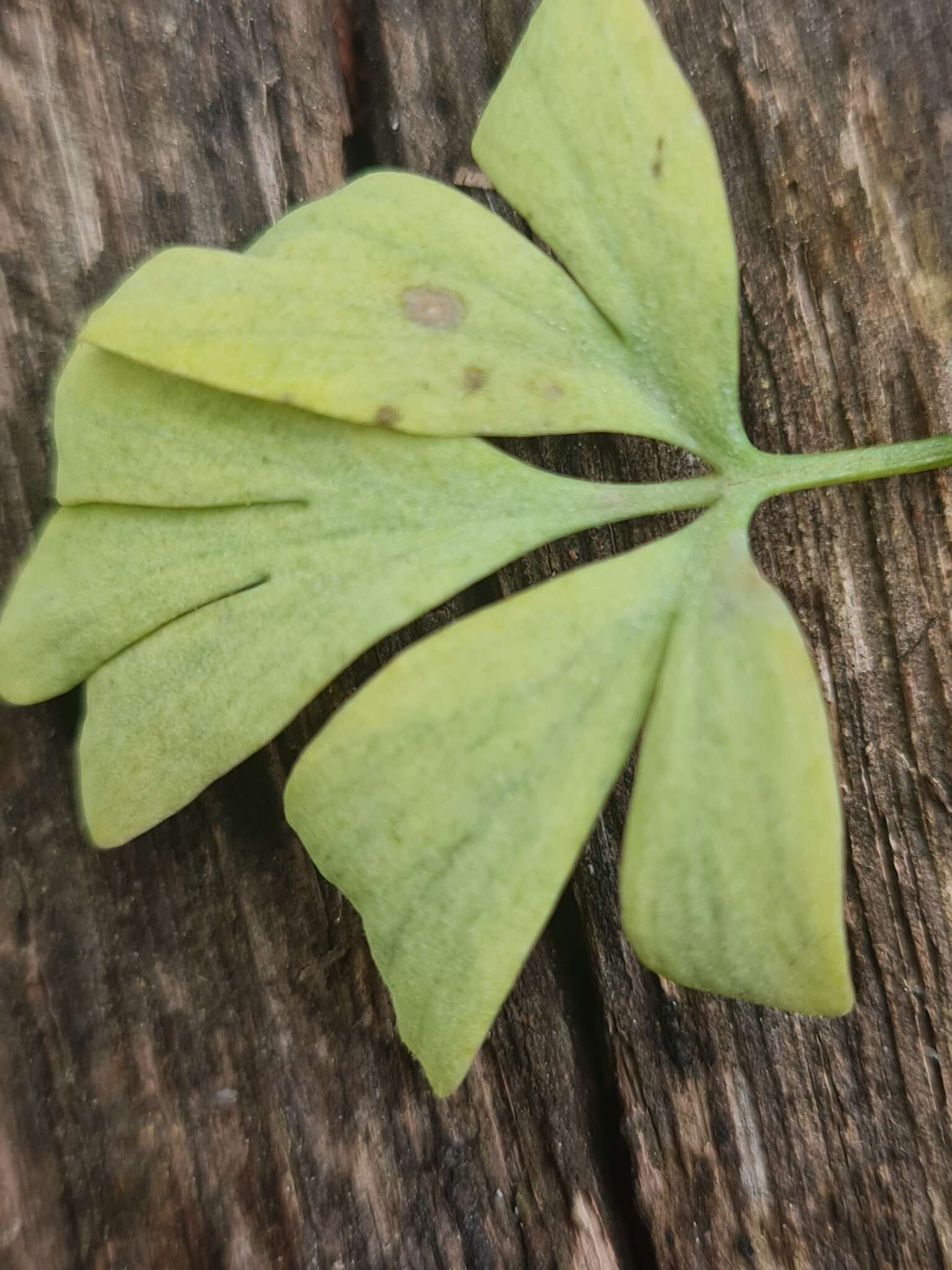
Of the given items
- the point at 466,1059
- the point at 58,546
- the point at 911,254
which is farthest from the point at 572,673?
the point at 911,254

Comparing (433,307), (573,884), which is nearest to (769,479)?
(433,307)

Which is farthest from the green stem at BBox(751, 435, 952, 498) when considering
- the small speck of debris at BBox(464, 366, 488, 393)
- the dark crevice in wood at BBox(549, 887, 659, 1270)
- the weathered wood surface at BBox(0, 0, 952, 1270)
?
the dark crevice in wood at BBox(549, 887, 659, 1270)

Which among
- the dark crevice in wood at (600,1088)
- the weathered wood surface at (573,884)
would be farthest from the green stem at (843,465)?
the dark crevice in wood at (600,1088)

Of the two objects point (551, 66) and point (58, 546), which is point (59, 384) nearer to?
point (58, 546)

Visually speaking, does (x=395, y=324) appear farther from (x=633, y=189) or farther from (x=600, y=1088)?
(x=600, y=1088)

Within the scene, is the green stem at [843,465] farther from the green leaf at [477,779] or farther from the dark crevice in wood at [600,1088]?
the dark crevice in wood at [600,1088]

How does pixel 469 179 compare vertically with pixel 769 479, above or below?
above
